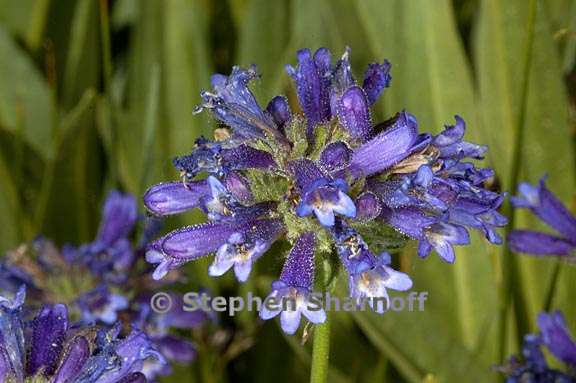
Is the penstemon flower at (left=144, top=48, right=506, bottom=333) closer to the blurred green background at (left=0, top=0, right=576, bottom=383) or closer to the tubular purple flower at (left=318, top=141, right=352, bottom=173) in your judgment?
the tubular purple flower at (left=318, top=141, right=352, bottom=173)

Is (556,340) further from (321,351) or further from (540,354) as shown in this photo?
(321,351)

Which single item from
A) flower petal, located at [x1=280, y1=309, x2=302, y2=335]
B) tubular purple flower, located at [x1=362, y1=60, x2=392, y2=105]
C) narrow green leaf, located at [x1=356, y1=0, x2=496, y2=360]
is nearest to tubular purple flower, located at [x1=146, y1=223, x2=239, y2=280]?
flower petal, located at [x1=280, y1=309, x2=302, y2=335]

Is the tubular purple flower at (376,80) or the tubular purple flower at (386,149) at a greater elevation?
the tubular purple flower at (376,80)

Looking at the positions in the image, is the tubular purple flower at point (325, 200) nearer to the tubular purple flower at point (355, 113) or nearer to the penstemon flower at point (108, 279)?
the tubular purple flower at point (355, 113)

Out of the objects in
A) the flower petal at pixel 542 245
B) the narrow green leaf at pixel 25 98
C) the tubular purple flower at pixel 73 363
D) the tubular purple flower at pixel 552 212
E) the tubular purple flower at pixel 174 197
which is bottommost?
the tubular purple flower at pixel 73 363

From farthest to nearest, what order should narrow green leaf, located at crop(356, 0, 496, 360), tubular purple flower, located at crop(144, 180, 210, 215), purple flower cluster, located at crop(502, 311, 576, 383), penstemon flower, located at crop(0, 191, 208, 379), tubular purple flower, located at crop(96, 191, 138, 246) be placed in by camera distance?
narrow green leaf, located at crop(356, 0, 496, 360) < tubular purple flower, located at crop(96, 191, 138, 246) < penstemon flower, located at crop(0, 191, 208, 379) < purple flower cluster, located at crop(502, 311, 576, 383) < tubular purple flower, located at crop(144, 180, 210, 215)

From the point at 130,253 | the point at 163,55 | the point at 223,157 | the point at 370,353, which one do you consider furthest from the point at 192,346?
the point at 223,157

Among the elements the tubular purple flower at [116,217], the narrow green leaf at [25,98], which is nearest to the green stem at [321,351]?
the tubular purple flower at [116,217]
